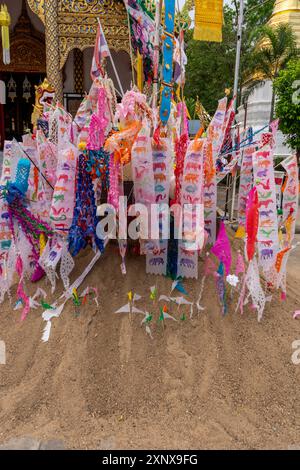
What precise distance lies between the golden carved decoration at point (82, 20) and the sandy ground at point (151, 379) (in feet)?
18.2

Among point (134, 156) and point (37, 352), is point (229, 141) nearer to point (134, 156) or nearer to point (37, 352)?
point (134, 156)

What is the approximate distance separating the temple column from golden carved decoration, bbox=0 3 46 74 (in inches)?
169

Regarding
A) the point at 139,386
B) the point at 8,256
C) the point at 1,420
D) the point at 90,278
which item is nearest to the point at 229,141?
the point at 90,278

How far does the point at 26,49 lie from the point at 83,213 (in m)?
9.74

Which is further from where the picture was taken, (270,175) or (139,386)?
(270,175)

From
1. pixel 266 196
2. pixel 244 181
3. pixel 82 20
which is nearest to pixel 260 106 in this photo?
pixel 82 20

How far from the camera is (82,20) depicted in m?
7.32

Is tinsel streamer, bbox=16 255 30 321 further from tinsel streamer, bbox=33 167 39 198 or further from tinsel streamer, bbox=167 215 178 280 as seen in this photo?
tinsel streamer, bbox=167 215 178 280

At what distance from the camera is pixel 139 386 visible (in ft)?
9.50

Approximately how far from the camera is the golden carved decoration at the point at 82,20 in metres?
7.25

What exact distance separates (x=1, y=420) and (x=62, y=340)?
2.36ft

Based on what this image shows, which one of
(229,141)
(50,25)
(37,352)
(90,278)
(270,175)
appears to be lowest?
(37,352)

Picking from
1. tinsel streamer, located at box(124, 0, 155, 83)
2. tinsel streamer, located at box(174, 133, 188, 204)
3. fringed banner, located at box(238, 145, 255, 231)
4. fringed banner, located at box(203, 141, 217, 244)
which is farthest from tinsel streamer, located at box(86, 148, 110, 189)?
tinsel streamer, located at box(124, 0, 155, 83)

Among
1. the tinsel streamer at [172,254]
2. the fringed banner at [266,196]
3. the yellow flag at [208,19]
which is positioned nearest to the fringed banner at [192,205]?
the tinsel streamer at [172,254]
